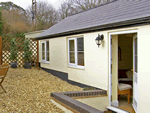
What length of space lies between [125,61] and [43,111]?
236 inches

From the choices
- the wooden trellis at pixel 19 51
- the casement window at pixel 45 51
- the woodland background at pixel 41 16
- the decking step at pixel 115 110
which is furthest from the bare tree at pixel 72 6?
the decking step at pixel 115 110

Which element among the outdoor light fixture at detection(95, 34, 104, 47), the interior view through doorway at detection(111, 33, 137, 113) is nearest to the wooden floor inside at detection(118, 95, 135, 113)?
the interior view through doorway at detection(111, 33, 137, 113)

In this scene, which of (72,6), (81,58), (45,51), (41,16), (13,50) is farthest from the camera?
(41,16)

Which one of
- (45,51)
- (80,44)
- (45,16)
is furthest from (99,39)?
(45,16)

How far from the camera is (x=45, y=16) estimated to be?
2797 centimetres

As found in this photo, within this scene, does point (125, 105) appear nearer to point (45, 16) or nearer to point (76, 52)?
point (76, 52)

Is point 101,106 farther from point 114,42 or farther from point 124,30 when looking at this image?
point 124,30

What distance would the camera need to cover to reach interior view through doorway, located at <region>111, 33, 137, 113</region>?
5.49m

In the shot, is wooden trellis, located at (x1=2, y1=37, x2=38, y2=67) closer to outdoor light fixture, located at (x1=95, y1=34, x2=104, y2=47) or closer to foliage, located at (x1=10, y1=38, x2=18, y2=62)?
foliage, located at (x1=10, y1=38, x2=18, y2=62)

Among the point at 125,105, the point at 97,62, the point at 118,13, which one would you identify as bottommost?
the point at 125,105

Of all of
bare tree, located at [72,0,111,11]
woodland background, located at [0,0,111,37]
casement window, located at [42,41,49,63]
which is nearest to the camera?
casement window, located at [42,41,49,63]

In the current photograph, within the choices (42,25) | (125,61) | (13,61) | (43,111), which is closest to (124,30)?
(43,111)

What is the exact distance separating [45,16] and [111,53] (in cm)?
2446

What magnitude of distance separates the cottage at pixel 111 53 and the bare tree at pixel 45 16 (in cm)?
1749
